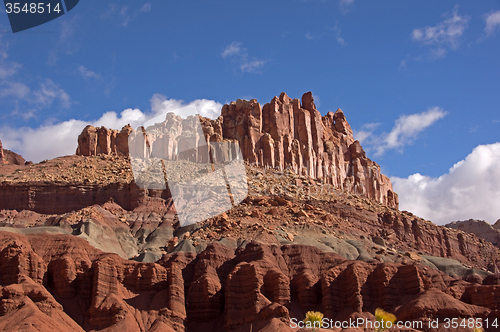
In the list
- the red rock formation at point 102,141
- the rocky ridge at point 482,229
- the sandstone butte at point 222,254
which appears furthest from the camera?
the rocky ridge at point 482,229

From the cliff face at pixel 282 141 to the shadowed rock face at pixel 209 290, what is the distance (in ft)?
181

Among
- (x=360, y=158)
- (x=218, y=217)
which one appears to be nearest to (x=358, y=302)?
(x=218, y=217)

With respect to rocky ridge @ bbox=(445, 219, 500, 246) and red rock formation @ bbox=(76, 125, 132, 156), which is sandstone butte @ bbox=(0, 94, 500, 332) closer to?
→ red rock formation @ bbox=(76, 125, 132, 156)

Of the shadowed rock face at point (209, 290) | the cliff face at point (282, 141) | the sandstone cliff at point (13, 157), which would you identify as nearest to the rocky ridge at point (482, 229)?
the cliff face at point (282, 141)

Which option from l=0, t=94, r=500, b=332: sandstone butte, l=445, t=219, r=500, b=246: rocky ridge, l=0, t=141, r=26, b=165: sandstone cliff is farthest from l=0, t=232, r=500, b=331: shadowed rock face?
l=0, t=141, r=26, b=165: sandstone cliff

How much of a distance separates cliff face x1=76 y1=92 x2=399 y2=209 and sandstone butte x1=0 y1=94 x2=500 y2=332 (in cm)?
54

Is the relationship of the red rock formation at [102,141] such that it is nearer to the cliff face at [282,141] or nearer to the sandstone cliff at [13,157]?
the cliff face at [282,141]

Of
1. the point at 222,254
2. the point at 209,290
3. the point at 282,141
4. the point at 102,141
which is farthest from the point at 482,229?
the point at 209,290

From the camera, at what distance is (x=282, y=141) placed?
135 meters

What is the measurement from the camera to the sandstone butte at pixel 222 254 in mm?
63688

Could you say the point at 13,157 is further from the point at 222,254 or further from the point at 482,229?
the point at 482,229

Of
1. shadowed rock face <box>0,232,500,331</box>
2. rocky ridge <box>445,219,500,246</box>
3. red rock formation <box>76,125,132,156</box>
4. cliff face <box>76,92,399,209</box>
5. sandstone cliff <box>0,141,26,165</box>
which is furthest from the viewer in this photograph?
sandstone cliff <box>0,141,26,165</box>

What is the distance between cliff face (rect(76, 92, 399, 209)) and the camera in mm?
130125

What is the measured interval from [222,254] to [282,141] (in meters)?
60.0
